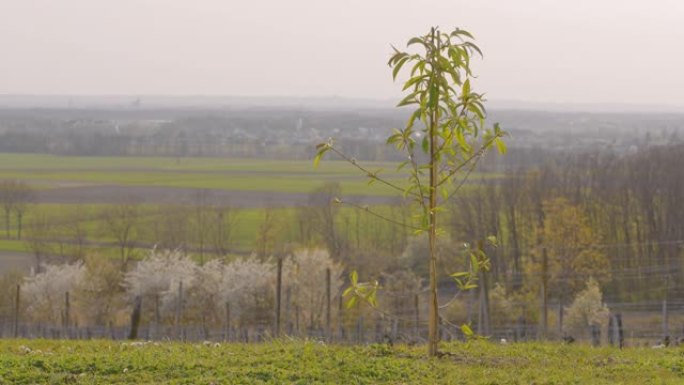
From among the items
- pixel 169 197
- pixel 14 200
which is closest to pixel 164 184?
pixel 169 197

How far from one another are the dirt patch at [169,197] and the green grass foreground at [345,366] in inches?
2980

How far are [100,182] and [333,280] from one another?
254ft

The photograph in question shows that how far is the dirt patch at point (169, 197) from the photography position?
308 feet

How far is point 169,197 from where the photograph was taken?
326ft

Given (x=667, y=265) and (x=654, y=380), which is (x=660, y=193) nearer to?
(x=667, y=265)

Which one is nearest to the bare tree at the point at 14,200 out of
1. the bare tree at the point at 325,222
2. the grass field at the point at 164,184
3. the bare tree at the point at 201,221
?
the grass field at the point at 164,184

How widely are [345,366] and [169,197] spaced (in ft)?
300

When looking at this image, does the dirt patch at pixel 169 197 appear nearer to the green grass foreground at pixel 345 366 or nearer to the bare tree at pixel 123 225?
the bare tree at pixel 123 225

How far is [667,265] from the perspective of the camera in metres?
59.2

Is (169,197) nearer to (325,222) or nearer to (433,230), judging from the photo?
(325,222)

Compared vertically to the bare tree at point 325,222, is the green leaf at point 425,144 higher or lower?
higher

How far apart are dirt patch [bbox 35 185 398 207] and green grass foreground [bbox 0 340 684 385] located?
248 ft

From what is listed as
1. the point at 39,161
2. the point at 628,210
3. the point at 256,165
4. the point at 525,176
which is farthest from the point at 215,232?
the point at 39,161

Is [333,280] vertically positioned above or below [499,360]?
below
